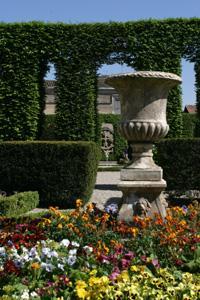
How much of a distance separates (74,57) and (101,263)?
971 centimetres

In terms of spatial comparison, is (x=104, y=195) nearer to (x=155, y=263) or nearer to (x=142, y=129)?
(x=142, y=129)

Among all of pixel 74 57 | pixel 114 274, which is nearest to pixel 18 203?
pixel 74 57

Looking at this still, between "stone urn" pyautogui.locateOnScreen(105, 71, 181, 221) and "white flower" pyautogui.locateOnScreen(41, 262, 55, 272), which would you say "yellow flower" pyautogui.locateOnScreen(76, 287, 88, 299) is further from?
"stone urn" pyautogui.locateOnScreen(105, 71, 181, 221)

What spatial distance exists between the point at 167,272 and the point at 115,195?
28.2ft

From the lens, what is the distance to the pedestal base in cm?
634

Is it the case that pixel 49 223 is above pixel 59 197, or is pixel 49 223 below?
above

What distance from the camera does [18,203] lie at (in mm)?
9477

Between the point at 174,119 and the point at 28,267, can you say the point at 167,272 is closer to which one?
the point at 28,267

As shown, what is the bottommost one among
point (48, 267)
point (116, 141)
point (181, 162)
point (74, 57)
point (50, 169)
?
point (116, 141)

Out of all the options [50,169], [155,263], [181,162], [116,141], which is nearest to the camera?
[155,263]

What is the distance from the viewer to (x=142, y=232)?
5.19 m

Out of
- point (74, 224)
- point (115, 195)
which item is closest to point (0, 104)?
point (115, 195)

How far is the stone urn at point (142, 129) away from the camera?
20.8ft

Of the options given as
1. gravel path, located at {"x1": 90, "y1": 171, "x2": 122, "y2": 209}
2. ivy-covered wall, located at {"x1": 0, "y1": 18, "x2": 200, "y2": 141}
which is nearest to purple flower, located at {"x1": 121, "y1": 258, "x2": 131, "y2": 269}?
gravel path, located at {"x1": 90, "y1": 171, "x2": 122, "y2": 209}
